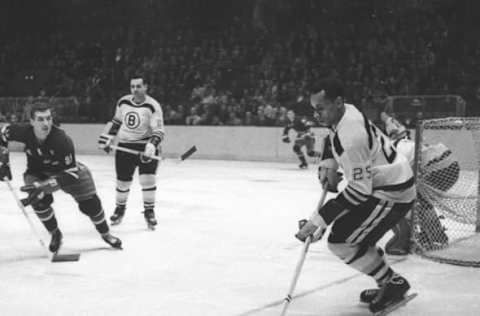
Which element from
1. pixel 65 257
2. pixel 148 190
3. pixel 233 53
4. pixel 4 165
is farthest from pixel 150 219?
pixel 233 53

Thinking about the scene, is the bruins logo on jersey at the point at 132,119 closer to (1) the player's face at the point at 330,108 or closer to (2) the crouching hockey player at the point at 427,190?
(2) the crouching hockey player at the point at 427,190

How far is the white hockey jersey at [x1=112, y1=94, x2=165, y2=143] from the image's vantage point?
255 inches

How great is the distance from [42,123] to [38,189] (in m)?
0.46

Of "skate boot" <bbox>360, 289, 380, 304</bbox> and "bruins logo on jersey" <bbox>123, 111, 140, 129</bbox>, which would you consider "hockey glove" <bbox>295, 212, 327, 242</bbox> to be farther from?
"bruins logo on jersey" <bbox>123, 111, 140, 129</bbox>

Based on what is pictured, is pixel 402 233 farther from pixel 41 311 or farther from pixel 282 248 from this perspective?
pixel 41 311

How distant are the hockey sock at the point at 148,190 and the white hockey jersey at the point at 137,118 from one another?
0.34 meters

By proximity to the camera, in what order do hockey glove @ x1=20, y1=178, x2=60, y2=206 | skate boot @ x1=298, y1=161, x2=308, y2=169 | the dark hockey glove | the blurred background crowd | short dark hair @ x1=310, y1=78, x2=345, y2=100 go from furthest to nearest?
the blurred background crowd → skate boot @ x1=298, y1=161, x2=308, y2=169 → the dark hockey glove → hockey glove @ x1=20, y1=178, x2=60, y2=206 → short dark hair @ x1=310, y1=78, x2=345, y2=100

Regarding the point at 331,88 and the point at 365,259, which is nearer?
the point at 331,88

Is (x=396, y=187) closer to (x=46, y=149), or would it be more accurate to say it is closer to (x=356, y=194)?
(x=356, y=194)

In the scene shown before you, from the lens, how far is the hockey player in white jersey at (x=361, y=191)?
3.30 m

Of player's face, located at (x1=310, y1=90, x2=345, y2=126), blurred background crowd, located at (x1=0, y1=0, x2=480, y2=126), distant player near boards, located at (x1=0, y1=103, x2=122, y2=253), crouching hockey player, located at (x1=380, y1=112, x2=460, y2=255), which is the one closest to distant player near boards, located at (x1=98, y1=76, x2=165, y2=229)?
distant player near boards, located at (x1=0, y1=103, x2=122, y2=253)

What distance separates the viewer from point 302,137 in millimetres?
12945

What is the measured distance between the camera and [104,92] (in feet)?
60.8

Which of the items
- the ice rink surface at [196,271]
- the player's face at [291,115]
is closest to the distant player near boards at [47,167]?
the ice rink surface at [196,271]
